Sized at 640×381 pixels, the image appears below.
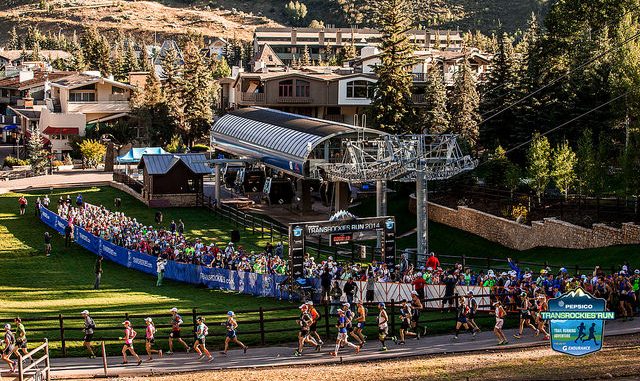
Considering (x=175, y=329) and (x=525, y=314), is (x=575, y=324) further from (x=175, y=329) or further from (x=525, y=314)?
(x=175, y=329)

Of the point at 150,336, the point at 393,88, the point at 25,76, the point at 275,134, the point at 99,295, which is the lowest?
the point at 99,295

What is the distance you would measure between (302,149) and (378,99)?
13938mm

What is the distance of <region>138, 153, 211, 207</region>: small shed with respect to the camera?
68875mm

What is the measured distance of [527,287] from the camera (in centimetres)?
3428

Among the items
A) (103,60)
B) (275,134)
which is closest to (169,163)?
(275,134)

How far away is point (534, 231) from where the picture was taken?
53.5m

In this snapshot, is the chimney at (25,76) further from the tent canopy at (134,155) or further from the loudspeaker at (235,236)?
the loudspeaker at (235,236)

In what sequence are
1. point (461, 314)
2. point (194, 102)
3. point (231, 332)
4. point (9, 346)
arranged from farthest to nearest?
point (194, 102) < point (461, 314) < point (231, 332) < point (9, 346)

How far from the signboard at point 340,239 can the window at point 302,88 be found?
54.4m

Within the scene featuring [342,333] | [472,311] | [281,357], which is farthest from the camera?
[472,311]

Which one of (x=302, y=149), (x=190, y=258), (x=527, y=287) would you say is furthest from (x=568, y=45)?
(x=527, y=287)

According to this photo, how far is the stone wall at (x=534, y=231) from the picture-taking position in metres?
48.8

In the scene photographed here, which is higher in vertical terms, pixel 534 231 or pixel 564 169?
pixel 564 169

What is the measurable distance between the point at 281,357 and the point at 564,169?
94.5 feet
